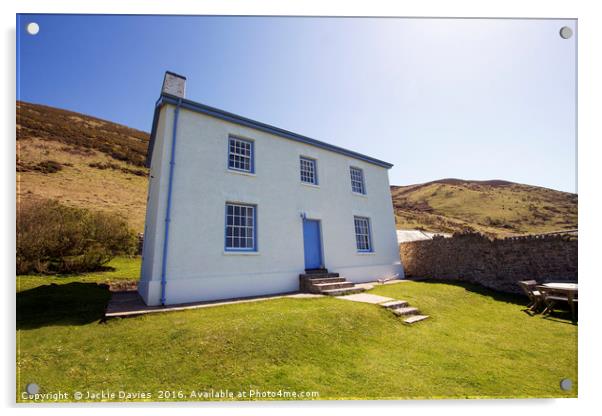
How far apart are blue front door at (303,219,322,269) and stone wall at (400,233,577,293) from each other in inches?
249

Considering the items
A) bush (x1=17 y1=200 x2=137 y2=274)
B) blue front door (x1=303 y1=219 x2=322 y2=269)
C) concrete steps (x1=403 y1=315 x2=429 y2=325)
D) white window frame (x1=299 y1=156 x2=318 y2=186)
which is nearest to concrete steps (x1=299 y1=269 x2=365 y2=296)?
blue front door (x1=303 y1=219 x2=322 y2=269)

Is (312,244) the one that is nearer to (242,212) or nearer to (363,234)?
(242,212)

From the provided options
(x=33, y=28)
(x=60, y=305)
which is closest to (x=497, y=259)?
(x=33, y=28)

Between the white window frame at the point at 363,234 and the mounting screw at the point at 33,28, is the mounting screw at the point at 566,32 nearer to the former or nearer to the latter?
the mounting screw at the point at 33,28

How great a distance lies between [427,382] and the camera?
370 centimetres

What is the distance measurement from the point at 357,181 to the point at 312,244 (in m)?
4.79

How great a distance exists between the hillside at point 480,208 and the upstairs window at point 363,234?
65.6 feet

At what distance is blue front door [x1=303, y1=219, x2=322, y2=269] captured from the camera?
36.1 feet

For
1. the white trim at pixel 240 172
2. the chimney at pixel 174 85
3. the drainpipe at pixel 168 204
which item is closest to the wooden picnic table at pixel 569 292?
the white trim at pixel 240 172

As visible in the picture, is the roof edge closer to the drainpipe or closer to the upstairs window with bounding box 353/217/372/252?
the drainpipe

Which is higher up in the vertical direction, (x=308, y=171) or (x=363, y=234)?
(x=308, y=171)

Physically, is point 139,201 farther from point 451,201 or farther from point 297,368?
point 451,201

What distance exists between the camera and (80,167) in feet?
→ 93.8

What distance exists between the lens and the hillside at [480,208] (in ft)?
109
